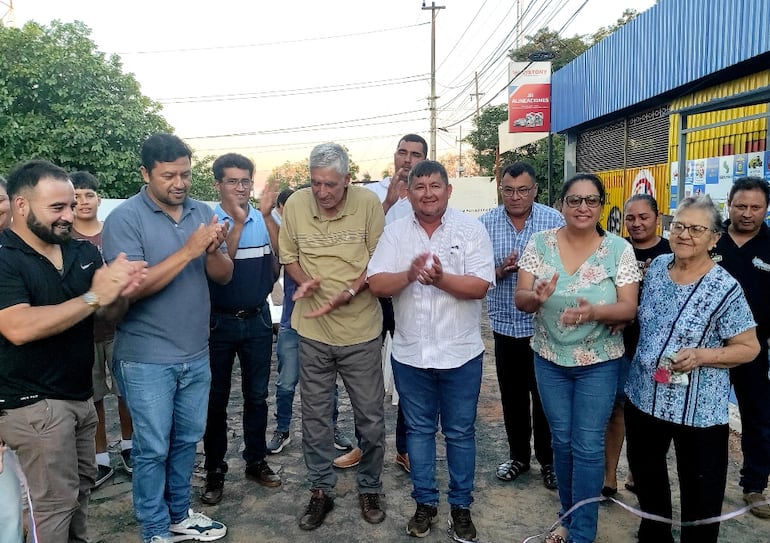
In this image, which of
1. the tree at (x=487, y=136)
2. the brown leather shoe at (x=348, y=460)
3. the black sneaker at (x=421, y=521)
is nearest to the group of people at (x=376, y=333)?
the black sneaker at (x=421, y=521)

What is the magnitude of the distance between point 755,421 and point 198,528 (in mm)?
3385

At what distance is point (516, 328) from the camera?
3.69 m

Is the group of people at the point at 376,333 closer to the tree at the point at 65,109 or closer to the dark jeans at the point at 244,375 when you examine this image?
the dark jeans at the point at 244,375

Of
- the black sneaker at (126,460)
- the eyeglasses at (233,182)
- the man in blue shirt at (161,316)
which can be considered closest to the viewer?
the man in blue shirt at (161,316)

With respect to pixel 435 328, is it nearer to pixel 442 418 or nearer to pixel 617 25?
pixel 442 418

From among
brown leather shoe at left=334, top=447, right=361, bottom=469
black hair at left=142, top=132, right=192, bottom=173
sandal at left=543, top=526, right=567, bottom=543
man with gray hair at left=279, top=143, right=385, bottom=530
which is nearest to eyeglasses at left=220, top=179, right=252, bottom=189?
man with gray hair at left=279, top=143, right=385, bottom=530

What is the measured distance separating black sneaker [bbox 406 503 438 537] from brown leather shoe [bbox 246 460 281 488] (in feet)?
3.35

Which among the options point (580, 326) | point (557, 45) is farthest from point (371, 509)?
point (557, 45)

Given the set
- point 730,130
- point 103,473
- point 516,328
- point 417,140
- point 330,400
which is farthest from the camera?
point 730,130

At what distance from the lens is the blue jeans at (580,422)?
283 centimetres

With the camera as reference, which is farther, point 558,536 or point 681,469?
point 558,536

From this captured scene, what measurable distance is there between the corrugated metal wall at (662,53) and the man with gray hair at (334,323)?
165 inches

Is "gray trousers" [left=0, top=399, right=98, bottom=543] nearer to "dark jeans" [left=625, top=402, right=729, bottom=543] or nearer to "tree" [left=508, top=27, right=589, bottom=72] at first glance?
"dark jeans" [left=625, top=402, right=729, bottom=543]

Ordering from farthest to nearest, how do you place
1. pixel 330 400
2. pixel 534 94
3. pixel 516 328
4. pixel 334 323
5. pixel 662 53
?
pixel 534 94 → pixel 662 53 → pixel 516 328 → pixel 330 400 → pixel 334 323
